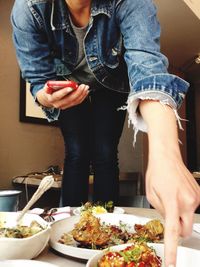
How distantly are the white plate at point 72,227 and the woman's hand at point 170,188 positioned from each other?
0.18m

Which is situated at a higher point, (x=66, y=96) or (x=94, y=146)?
(x=66, y=96)

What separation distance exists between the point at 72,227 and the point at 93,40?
55 centimetres

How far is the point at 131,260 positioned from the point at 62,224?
0.85 ft

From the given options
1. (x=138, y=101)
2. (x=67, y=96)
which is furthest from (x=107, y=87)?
(x=138, y=101)

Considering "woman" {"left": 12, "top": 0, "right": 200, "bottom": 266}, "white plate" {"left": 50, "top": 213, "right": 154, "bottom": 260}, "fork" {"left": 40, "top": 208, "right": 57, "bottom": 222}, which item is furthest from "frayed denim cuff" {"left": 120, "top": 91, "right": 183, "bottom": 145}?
"fork" {"left": 40, "top": 208, "right": 57, "bottom": 222}

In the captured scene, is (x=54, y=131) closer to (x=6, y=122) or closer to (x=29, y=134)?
(x=29, y=134)

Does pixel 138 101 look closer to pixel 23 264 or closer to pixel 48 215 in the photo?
pixel 23 264

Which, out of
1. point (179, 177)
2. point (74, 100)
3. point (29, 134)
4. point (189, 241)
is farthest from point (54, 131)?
point (179, 177)

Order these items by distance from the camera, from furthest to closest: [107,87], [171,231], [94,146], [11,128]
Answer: [11,128] < [94,146] < [107,87] < [171,231]

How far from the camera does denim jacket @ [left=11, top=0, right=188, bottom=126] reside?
2.39 feet

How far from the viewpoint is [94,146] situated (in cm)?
123

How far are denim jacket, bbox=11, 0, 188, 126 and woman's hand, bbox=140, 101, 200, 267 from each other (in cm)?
24

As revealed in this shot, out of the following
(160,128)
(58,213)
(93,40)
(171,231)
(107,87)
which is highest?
(93,40)

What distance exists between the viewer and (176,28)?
12.5 feet
